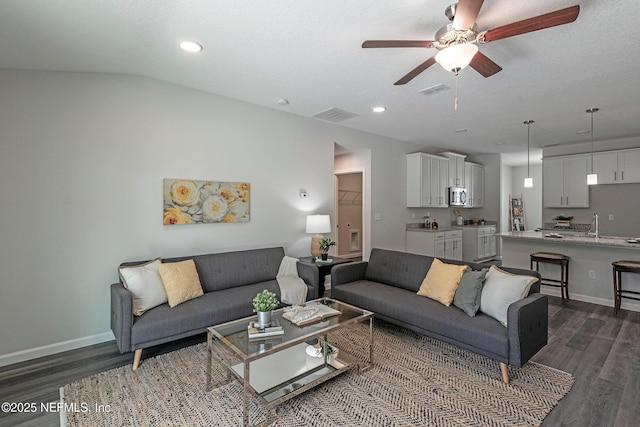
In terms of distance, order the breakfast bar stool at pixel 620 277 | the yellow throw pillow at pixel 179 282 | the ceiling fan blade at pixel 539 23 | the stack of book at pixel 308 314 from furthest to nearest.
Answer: the breakfast bar stool at pixel 620 277 < the yellow throw pillow at pixel 179 282 < the stack of book at pixel 308 314 < the ceiling fan blade at pixel 539 23

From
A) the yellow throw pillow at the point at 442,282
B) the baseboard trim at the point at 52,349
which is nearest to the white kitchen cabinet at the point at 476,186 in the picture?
the yellow throw pillow at the point at 442,282

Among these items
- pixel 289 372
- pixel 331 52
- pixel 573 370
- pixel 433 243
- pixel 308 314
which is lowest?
pixel 573 370

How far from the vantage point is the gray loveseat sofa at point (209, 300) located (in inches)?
→ 99.4

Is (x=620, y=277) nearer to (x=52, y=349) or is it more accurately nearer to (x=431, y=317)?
(x=431, y=317)

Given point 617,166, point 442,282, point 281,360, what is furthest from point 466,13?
point 617,166

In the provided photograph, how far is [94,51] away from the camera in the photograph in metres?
2.58

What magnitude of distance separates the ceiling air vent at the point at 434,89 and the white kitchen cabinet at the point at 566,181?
185 inches

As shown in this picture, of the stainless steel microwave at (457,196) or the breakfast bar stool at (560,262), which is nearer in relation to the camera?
the breakfast bar stool at (560,262)

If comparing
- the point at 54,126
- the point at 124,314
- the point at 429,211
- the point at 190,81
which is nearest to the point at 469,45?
the point at 190,81

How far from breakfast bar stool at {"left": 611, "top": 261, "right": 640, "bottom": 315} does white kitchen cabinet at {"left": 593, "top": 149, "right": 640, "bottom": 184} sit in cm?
265

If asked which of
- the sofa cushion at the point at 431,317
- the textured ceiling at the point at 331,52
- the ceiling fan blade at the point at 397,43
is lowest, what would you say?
the sofa cushion at the point at 431,317

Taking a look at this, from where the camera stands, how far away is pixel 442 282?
9.99ft

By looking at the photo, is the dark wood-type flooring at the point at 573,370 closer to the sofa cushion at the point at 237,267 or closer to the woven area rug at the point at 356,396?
the woven area rug at the point at 356,396

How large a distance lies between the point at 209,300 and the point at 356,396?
5.44 ft
